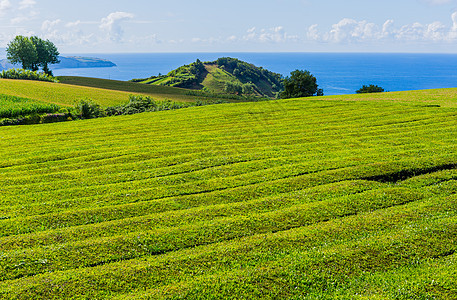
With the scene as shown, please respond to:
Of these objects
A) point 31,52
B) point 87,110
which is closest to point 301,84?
point 87,110

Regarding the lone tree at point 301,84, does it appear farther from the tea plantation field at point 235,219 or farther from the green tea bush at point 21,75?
the green tea bush at point 21,75

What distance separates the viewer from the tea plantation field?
10.0m

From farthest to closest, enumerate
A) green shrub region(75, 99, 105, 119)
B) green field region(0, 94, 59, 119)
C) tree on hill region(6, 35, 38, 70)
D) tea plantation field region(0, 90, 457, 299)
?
1. tree on hill region(6, 35, 38, 70)
2. green shrub region(75, 99, 105, 119)
3. green field region(0, 94, 59, 119)
4. tea plantation field region(0, 90, 457, 299)

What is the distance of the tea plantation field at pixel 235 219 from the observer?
10.0 m

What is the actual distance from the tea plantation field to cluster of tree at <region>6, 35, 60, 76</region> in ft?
384

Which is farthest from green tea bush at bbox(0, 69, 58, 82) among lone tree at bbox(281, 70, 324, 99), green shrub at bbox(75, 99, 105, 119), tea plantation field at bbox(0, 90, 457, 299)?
tea plantation field at bbox(0, 90, 457, 299)

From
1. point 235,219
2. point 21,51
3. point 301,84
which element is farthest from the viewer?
point 21,51

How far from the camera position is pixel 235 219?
1389 centimetres

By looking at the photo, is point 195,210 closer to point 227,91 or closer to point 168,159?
point 168,159

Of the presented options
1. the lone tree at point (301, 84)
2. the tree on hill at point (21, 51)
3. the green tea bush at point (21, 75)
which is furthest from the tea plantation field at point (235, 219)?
the tree on hill at point (21, 51)

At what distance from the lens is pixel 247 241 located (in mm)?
12289

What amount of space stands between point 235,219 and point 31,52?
457ft

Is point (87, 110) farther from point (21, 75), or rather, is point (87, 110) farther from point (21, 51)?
point (21, 51)

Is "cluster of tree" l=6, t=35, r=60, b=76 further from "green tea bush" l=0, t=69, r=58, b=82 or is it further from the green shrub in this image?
the green shrub
